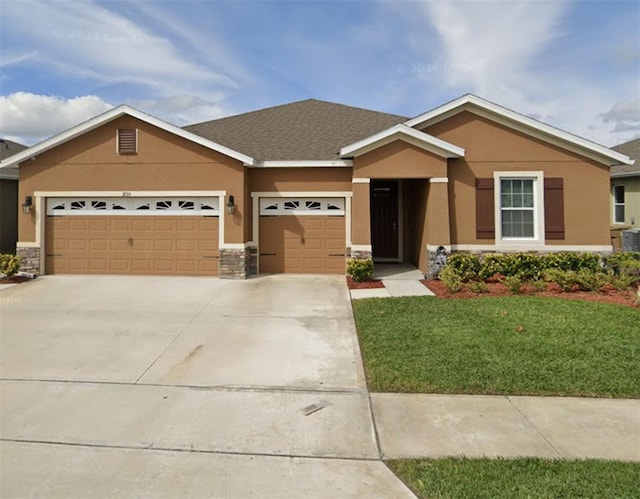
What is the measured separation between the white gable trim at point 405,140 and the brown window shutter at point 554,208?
2.81 m

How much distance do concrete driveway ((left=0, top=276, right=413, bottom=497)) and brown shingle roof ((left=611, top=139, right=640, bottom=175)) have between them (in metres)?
15.7

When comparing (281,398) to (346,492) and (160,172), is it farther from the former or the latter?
(160,172)

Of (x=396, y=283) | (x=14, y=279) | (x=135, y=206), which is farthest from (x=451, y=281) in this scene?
(x=14, y=279)

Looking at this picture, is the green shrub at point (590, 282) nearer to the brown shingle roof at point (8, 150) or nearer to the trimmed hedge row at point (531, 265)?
the trimmed hedge row at point (531, 265)

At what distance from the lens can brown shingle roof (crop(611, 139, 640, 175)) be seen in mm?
17219

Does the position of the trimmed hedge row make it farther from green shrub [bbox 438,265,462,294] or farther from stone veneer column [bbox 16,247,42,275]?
stone veneer column [bbox 16,247,42,275]

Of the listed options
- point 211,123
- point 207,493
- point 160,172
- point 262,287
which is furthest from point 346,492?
point 211,123

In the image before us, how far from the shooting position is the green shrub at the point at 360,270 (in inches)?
421

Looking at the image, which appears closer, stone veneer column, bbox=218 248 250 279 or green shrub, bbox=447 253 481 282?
green shrub, bbox=447 253 481 282

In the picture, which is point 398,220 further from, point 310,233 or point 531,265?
point 531,265

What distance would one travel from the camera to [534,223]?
12094 mm

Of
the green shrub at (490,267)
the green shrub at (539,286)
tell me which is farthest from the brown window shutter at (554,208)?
the green shrub at (539,286)

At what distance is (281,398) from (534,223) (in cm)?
1022

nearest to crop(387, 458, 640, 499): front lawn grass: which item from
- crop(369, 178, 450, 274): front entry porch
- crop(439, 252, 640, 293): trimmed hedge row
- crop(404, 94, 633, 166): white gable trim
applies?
crop(439, 252, 640, 293): trimmed hedge row
